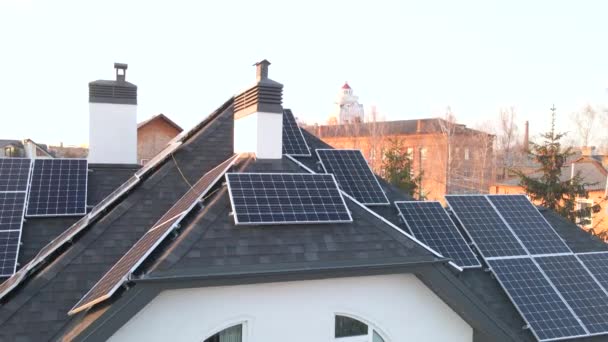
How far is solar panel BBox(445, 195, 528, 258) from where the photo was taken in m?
11.7

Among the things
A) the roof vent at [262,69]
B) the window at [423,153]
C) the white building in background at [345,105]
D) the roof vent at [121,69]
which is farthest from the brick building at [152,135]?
the white building in background at [345,105]

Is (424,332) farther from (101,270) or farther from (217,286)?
(101,270)

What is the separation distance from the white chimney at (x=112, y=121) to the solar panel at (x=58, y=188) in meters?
1.24

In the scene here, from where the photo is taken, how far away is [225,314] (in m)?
7.21

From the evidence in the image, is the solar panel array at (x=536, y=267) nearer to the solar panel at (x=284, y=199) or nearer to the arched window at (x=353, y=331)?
the arched window at (x=353, y=331)

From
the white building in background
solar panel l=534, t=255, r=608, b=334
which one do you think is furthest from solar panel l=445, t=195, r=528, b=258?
the white building in background

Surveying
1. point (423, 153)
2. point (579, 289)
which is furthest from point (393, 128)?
point (579, 289)

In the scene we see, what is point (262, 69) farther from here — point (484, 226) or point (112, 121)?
point (484, 226)

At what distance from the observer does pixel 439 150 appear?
58.5m

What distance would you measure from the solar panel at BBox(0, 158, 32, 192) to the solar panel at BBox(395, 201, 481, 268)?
933cm

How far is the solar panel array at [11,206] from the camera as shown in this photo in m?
→ 9.12

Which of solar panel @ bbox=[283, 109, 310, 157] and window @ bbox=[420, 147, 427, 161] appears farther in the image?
window @ bbox=[420, 147, 427, 161]

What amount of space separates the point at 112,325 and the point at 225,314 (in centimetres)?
163

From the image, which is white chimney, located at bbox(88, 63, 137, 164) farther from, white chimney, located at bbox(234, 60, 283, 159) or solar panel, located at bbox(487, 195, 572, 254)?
solar panel, located at bbox(487, 195, 572, 254)
